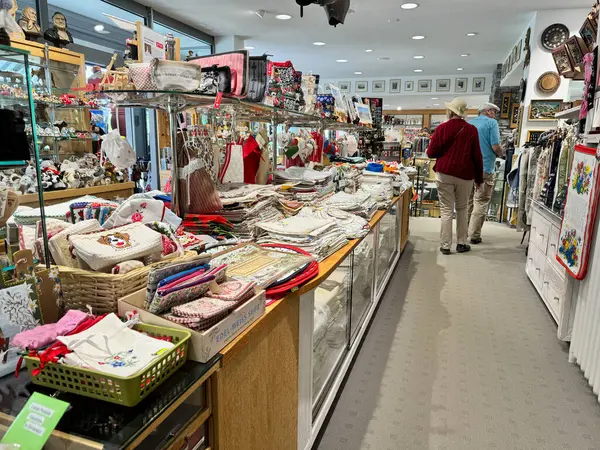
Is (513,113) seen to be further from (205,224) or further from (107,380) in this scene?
(107,380)

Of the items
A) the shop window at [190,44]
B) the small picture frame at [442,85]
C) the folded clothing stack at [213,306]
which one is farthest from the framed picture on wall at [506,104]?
the folded clothing stack at [213,306]

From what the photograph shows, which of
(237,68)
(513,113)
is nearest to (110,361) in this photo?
(237,68)

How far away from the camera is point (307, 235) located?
1.87 metres

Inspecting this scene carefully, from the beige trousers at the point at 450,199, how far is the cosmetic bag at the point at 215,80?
382 cm

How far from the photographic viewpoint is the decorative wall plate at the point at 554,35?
581 cm

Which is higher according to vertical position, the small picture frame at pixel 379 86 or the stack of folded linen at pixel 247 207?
the small picture frame at pixel 379 86

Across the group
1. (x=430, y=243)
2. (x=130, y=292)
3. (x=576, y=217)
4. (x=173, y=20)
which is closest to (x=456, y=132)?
(x=430, y=243)

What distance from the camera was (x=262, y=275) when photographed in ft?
4.61

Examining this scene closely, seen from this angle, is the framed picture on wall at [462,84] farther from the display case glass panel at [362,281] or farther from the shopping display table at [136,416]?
the shopping display table at [136,416]

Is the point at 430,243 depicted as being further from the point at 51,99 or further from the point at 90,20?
the point at 90,20

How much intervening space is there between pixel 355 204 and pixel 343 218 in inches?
12.8

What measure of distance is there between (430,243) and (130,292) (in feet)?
17.2

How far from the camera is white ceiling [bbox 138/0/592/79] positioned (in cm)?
583

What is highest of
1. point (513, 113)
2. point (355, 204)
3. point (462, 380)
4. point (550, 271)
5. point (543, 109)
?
point (513, 113)
